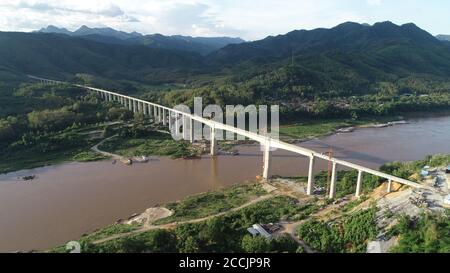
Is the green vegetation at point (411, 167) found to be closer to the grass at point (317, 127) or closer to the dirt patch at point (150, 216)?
the dirt patch at point (150, 216)

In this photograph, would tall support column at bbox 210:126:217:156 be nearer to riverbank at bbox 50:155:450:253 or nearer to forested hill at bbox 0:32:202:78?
riverbank at bbox 50:155:450:253

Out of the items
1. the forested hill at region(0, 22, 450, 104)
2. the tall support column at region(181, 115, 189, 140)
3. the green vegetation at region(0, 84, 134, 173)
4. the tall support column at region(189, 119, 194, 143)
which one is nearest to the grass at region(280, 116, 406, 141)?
the tall support column at region(189, 119, 194, 143)

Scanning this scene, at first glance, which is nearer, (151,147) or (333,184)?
(333,184)

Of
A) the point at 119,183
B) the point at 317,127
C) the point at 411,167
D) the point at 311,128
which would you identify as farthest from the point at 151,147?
the point at 411,167

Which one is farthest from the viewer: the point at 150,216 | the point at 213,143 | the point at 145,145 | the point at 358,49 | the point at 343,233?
the point at 358,49

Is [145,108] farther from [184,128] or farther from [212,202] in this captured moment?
[212,202]

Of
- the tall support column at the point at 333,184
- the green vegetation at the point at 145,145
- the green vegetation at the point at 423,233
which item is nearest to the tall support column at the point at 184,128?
the green vegetation at the point at 145,145
